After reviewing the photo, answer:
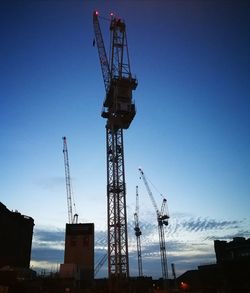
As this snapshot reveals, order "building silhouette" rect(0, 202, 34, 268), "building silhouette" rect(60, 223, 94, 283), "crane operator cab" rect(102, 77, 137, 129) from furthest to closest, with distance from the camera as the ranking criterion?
"building silhouette" rect(0, 202, 34, 268) → "building silhouette" rect(60, 223, 94, 283) → "crane operator cab" rect(102, 77, 137, 129)

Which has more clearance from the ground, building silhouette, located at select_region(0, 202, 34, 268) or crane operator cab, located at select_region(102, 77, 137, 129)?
crane operator cab, located at select_region(102, 77, 137, 129)

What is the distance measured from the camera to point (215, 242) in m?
130

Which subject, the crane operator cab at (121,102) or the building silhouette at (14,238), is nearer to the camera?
the crane operator cab at (121,102)

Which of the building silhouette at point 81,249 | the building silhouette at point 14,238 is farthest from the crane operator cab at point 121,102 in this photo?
the building silhouette at point 14,238

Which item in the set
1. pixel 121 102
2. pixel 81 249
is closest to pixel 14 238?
pixel 81 249

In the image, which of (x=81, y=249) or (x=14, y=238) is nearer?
(x=81, y=249)

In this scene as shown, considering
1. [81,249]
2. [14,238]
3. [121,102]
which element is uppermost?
[121,102]

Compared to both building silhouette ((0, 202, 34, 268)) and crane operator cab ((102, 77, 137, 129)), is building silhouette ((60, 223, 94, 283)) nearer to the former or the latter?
building silhouette ((0, 202, 34, 268))

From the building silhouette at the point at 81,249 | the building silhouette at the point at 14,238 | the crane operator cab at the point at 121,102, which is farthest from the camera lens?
the building silhouette at the point at 14,238

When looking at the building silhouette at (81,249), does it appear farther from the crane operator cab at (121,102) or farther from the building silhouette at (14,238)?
the crane operator cab at (121,102)

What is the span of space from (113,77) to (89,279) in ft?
190

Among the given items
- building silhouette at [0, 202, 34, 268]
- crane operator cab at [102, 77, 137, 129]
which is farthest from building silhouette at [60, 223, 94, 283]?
crane operator cab at [102, 77, 137, 129]

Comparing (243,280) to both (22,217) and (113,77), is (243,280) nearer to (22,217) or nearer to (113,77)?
(113,77)

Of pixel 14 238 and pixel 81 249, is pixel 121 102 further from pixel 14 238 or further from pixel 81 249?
pixel 14 238
